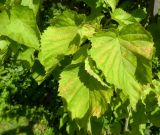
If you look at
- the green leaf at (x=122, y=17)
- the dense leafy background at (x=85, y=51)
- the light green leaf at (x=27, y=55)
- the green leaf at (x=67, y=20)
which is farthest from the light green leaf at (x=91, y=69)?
the light green leaf at (x=27, y=55)

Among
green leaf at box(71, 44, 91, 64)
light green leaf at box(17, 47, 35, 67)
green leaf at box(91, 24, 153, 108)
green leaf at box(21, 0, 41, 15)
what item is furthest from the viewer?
light green leaf at box(17, 47, 35, 67)

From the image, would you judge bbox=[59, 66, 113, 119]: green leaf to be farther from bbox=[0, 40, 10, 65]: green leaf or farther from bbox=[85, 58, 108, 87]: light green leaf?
bbox=[0, 40, 10, 65]: green leaf

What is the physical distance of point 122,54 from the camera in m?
1.12

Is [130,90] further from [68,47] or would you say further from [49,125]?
[49,125]

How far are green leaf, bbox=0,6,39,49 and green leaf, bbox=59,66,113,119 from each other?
0.19m

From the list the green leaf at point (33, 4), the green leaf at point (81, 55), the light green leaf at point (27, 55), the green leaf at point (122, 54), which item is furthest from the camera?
the light green leaf at point (27, 55)

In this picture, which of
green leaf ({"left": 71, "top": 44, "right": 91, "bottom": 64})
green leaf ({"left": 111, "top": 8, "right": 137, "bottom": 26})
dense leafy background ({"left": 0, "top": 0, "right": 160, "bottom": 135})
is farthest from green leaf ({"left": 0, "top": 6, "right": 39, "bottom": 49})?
green leaf ({"left": 111, "top": 8, "right": 137, "bottom": 26})

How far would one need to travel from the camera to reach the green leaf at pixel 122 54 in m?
1.08

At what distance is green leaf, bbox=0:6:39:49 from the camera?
128 cm

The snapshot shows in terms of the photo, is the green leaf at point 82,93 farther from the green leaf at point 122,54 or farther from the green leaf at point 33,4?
the green leaf at point 33,4

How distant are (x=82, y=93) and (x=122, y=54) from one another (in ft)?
0.64

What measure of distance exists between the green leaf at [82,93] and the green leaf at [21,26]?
7.6 inches

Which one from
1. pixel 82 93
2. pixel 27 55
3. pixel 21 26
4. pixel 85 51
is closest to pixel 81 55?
pixel 85 51

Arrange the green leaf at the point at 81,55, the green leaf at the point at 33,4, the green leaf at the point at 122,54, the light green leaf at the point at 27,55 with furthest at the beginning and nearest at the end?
the light green leaf at the point at 27,55 < the green leaf at the point at 33,4 < the green leaf at the point at 81,55 < the green leaf at the point at 122,54
